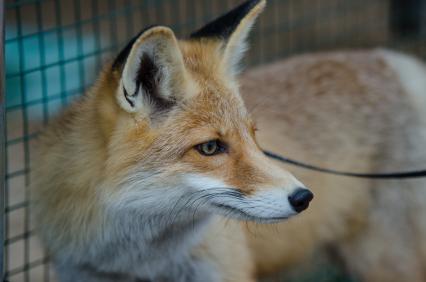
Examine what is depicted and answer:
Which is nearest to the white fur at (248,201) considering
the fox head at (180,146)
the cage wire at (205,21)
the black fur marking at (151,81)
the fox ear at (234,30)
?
the fox head at (180,146)

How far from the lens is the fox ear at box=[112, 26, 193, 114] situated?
3.04 meters

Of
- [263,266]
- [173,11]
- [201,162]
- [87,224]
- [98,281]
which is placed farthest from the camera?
[173,11]

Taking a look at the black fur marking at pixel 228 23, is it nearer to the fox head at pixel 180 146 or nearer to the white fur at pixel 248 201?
the fox head at pixel 180 146

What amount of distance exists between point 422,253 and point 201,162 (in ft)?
6.85

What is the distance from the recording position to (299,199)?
303cm

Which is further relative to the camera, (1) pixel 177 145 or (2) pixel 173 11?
(2) pixel 173 11

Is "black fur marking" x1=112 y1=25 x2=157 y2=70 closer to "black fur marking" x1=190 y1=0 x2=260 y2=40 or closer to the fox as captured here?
the fox

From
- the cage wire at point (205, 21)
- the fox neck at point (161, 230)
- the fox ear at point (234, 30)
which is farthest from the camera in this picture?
the cage wire at point (205, 21)

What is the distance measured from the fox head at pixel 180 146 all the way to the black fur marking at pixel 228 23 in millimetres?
311

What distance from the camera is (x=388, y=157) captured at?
4668mm

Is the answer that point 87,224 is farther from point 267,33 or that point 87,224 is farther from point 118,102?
point 267,33

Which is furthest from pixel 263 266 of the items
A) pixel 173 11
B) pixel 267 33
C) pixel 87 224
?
pixel 173 11

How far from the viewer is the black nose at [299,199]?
3031 millimetres

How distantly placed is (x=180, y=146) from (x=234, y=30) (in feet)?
2.17
